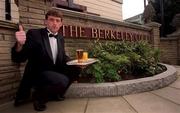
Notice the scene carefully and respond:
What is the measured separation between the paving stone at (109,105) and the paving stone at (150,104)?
5.4 inches

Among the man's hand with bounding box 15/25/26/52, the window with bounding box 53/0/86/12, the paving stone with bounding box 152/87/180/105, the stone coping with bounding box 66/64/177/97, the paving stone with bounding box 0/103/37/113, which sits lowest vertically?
the paving stone with bounding box 0/103/37/113

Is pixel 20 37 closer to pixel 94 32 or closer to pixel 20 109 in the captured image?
pixel 20 109

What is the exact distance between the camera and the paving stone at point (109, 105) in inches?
191

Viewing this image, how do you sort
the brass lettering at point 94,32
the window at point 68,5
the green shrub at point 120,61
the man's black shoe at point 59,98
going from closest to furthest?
the man's black shoe at point 59,98 → the green shrub at point 120,61 → the brass lettering at point 94,32 → the window at point 68,5

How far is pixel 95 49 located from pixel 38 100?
2.79 m

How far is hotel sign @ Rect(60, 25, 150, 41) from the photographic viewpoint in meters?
7.15

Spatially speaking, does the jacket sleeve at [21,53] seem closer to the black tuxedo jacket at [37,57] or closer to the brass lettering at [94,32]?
the black tuxedo jacket at [37,57]

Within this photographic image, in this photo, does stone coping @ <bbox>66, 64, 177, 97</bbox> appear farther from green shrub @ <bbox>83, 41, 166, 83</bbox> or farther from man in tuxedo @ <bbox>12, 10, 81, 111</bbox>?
man in tuxedo @ <bbox>12, 10, 81, 111</bbox>

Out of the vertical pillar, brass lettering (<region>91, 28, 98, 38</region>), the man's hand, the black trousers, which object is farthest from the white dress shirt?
the vertical pillar

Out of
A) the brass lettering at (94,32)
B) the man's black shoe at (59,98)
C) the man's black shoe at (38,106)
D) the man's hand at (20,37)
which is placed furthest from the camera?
the brass lettering at (94,32)

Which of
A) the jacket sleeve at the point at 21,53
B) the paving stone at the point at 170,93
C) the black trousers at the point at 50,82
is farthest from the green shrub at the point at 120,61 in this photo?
the jacket sleeve at the point at 21,53

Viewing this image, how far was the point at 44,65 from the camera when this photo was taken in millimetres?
4848

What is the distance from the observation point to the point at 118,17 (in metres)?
14.7

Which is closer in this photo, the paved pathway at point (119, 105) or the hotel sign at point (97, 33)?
the paved pathway at point (119, 105)
